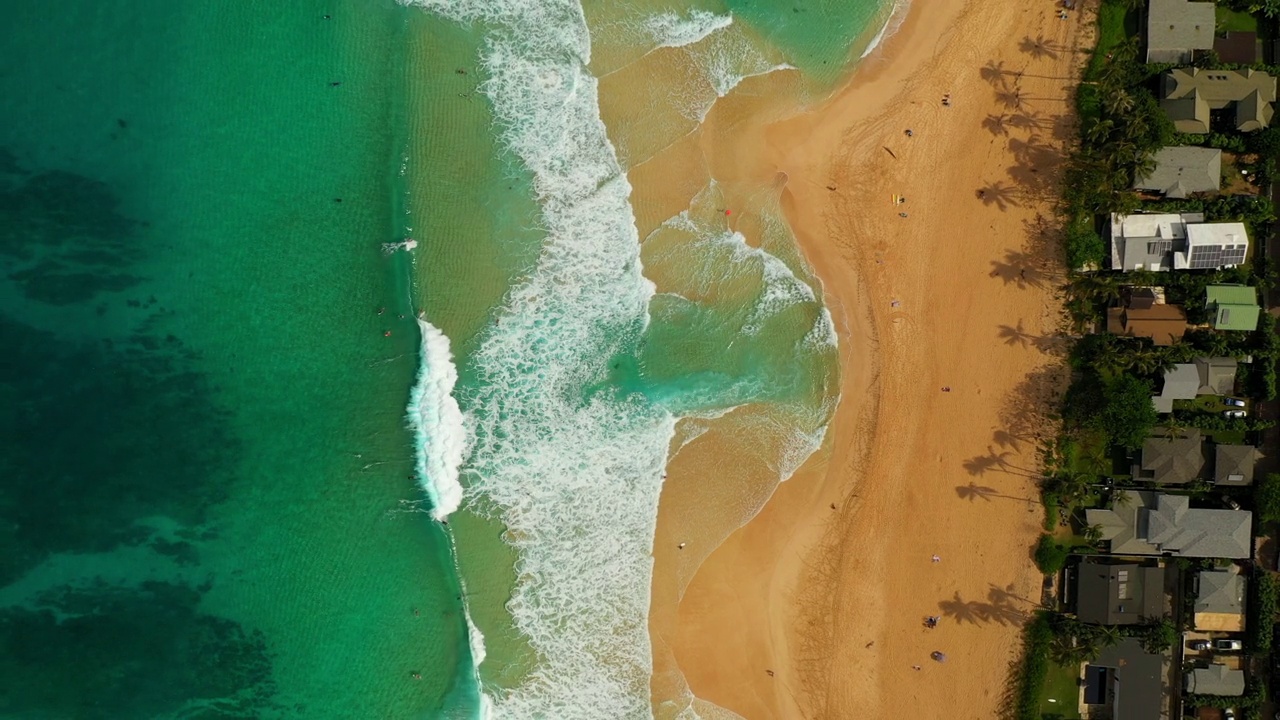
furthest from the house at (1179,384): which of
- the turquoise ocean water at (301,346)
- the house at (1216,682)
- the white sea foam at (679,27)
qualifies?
the white sea foam at (679,27)

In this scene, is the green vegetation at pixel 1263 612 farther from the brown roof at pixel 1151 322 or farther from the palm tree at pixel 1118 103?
the palm tree at pixel 1118 103

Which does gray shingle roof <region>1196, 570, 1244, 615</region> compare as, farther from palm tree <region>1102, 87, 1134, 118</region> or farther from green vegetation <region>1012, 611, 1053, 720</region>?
palm tree <region>1102, 87, 1134, 118</region>

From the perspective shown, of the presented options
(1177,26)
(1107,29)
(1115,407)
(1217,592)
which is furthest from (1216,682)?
(1107,29)

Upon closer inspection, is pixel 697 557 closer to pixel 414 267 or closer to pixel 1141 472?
pixel 414 267

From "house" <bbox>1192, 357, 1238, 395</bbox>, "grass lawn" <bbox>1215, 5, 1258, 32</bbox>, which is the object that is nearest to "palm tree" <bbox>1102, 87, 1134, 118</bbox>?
"grass lawn" <bbox>1215, 5, 1258, 32</bbox>

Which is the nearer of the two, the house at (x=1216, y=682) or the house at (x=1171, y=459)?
the house at (x=1171, y=459)

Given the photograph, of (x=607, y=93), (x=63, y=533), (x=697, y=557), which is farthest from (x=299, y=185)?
(x=697, y=557)

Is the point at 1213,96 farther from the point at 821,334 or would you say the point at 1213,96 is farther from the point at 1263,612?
the point at 1263,612
